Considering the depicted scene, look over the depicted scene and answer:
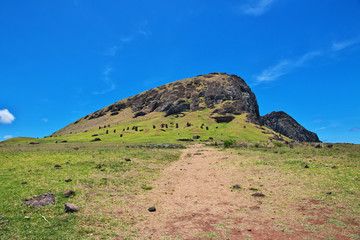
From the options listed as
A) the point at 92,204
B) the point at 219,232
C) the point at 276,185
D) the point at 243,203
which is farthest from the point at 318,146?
the point at 92,204

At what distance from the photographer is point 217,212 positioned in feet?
57.7

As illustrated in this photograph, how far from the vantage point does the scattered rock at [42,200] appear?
16328 mm

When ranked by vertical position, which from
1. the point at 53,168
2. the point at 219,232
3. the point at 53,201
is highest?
the point at 53,168

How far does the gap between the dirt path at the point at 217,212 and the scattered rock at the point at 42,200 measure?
6.68 metres

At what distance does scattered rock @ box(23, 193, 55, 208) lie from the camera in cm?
1633

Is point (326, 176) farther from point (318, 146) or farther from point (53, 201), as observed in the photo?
point (318, 146)

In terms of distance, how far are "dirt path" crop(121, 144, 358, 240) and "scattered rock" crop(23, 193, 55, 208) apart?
6.68m

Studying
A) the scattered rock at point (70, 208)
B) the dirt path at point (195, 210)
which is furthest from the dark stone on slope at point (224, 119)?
the scattered rock at point (70, 208)

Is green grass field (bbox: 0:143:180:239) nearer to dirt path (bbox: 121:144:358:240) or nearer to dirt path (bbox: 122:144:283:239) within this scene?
dirt path (bbox: 122:144:283:239)

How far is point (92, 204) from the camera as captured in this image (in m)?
18.0

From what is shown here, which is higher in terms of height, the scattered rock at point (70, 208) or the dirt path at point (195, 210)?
the scattered rock at point (70, 208)

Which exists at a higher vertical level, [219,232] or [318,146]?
[318,146]

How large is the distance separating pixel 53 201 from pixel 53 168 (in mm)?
13490

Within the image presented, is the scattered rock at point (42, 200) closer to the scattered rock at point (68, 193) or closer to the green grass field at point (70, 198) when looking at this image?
the green grass field at point (70, 198)
